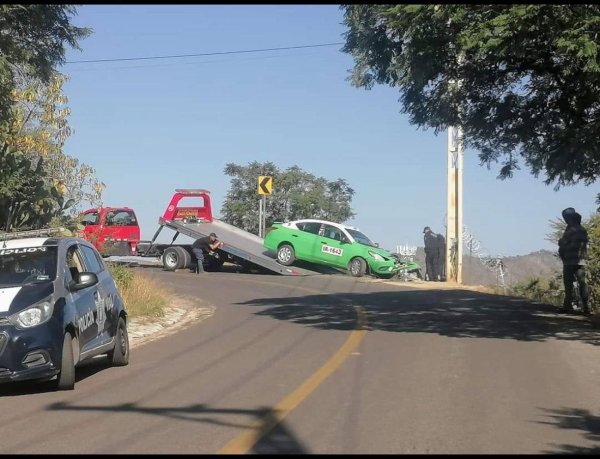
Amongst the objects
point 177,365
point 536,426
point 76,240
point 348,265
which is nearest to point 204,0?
point 76,240

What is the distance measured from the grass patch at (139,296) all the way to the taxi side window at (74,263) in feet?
18.6

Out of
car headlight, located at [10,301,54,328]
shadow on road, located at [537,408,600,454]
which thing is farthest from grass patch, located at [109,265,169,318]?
shadow on road, located at [537,408,600,454]

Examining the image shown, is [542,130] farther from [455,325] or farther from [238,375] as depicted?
[238,375]

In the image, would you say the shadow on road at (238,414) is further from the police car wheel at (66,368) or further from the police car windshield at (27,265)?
the police car windshield at (27,265)

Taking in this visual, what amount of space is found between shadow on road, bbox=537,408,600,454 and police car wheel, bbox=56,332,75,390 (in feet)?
16.3

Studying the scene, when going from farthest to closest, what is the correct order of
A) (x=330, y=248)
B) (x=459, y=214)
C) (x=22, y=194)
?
(x=330, y=248) → (x=459, y=214) → (x=22, y=194)

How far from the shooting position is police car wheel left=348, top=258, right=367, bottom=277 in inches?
1156

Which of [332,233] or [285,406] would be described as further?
[332,233]

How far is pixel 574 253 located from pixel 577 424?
994 centimetres

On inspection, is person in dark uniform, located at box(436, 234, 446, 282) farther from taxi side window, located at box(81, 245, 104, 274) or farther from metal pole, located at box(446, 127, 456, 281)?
taxi side window, located at box(81, 245, 104, 274)

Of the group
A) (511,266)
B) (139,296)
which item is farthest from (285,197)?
(139,296)

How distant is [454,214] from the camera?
29375mm

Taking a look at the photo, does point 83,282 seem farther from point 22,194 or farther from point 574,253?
point 574,253

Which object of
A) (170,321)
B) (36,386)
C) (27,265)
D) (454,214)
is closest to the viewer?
(36,386)
